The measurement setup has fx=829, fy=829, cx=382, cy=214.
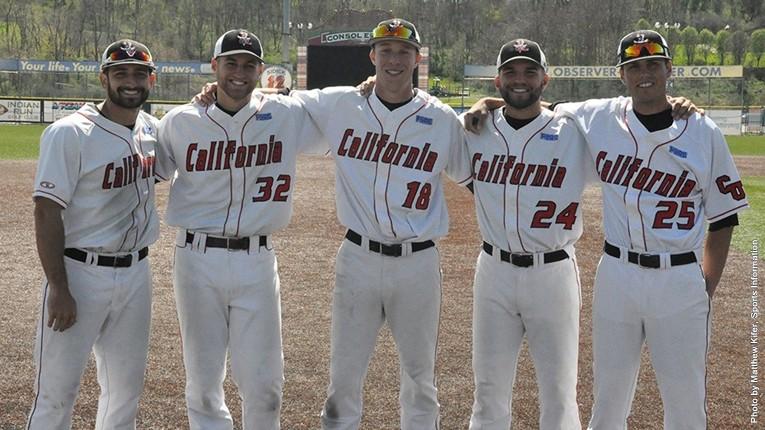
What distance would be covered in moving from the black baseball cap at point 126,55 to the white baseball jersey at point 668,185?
7.57 feet

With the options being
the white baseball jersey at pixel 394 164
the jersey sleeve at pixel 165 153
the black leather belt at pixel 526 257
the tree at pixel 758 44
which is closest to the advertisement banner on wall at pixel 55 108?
the jersey sleeve at pixel 165 153

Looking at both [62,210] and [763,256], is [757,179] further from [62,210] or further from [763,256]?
[62,210]

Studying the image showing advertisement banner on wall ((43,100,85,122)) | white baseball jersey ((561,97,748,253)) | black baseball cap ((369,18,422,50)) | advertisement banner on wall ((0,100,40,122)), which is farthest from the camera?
advertisement banner on wall ((0,100,40,122))

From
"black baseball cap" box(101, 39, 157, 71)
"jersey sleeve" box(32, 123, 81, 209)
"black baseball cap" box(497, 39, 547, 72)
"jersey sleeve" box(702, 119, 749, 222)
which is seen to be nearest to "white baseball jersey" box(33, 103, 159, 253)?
"jersey sleeve" box(32, 123, 81, 209)

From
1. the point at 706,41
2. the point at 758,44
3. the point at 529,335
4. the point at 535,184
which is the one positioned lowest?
the point at 529,335

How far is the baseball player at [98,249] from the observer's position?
3.80m

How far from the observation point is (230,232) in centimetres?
416

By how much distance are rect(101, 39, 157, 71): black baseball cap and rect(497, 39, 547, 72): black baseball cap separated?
175 cm

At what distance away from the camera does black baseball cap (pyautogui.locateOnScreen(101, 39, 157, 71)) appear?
13.0 ft

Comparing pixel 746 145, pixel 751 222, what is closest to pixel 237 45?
pixel 751 222

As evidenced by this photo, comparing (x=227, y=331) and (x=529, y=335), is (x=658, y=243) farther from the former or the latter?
(x=227, y=331)

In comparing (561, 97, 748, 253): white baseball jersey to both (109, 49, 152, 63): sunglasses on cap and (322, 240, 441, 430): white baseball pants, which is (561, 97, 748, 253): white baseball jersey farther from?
(109, 49, 152, 63): sunglasses on cap

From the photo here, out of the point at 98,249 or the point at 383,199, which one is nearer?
the point at 98,249

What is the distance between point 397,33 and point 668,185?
5.12 ft
